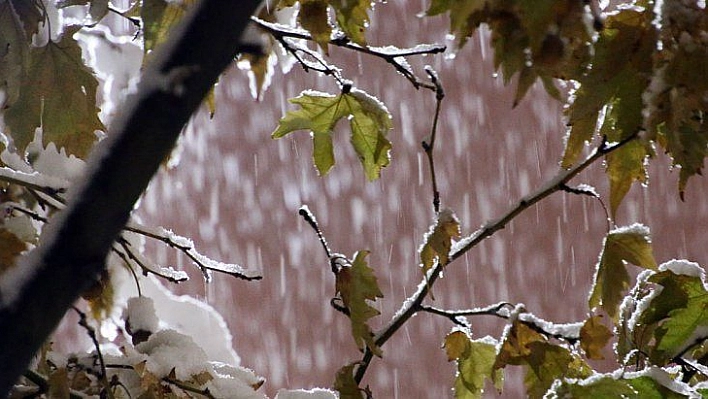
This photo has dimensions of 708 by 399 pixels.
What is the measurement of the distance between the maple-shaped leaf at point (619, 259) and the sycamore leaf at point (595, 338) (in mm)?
20

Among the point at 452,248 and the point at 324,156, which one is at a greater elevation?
the point at 324,156

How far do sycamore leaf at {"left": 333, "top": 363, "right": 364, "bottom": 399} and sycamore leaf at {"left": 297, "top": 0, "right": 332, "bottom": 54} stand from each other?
1.33 ft

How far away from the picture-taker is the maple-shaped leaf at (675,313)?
3.10ft

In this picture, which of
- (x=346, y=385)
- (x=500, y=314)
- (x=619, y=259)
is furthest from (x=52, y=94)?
(x=619, y=259)

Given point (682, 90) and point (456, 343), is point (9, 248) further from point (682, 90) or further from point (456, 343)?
point (682, 90)

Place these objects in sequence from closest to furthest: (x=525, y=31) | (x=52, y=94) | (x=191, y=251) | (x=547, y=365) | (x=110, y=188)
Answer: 1. (x=110, y=188)
2. (x=525, y=31)
3. (x=547, y=365)
4. (x=52, y=94)
5. (x=191, y=251)

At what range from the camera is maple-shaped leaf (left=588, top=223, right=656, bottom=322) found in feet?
3.31

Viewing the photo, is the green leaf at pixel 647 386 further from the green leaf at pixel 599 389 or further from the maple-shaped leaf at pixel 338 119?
the maple-shaped leaf at pixel 338 119

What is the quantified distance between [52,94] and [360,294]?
549 mm

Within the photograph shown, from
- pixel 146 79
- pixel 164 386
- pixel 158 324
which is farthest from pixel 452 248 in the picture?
pixel 146 79

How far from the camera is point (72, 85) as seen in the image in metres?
1.14

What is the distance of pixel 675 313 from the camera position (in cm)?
97

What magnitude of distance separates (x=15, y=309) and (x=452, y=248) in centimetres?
74

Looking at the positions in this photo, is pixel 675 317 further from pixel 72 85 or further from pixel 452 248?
pixel 72 85
